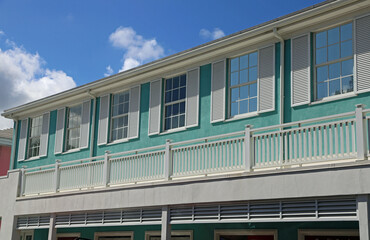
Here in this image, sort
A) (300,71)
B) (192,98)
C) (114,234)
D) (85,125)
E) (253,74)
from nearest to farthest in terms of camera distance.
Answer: (300,71) < (253,74) < (192,98) < (114,234) < (85,125)

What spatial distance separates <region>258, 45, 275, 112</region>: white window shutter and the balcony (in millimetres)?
687

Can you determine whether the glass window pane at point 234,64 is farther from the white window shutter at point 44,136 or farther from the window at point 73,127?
the white window shutter at point 44,136

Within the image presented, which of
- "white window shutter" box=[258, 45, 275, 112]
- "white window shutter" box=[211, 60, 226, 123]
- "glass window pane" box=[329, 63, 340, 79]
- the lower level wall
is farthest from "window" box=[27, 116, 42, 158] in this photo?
"glass window pane" box=[329, 63, 340, 79]

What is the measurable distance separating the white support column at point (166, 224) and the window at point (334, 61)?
4.59 meters

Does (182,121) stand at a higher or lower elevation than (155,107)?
lower

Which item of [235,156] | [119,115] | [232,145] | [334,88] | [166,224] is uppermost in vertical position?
[119,115]

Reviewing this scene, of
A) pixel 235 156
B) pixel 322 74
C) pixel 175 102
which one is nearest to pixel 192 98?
pixel 175 102

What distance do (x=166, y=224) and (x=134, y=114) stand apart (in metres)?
5.87

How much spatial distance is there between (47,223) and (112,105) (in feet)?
15.3

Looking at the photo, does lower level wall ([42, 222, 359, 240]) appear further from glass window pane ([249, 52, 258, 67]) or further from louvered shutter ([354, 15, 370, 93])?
glass window pane ([249, 52, 258, 67])

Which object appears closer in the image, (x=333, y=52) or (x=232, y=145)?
(x=232, y=145)

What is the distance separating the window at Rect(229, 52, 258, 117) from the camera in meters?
14.3

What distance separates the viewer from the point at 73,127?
67.1ft

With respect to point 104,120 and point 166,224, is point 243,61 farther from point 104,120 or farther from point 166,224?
point 104,120
